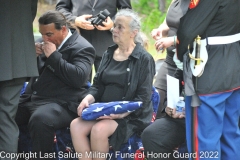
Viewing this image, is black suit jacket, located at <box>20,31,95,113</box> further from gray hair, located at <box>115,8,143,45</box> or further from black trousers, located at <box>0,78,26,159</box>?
black trousers, located at <box>0,78,26,159</box>

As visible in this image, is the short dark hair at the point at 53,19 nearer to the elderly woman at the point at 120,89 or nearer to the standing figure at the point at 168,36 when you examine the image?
the elderly woman at the point at 120,89

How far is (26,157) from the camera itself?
15.2 ft

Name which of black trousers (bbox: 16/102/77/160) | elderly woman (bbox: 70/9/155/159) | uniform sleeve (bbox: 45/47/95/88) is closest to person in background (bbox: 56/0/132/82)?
uniform sleeve (bbox: 45/47/95/88)

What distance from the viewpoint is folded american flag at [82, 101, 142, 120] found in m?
4.18

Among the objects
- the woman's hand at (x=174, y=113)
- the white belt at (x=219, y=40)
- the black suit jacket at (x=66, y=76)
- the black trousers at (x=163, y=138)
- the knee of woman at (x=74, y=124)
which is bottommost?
the black trousers at (x=163, y=138)

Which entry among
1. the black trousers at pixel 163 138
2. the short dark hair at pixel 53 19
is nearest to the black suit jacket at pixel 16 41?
the short dark hair at pixel 53 19

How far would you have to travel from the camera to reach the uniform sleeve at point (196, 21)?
3652 mm

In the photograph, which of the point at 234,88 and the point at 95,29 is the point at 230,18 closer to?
the point at 234,88

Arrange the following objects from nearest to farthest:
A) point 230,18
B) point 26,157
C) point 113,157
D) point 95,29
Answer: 1. point 230,18
2. point 113,157
3. point 26,157
4. point 95,29

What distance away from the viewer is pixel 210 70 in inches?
147

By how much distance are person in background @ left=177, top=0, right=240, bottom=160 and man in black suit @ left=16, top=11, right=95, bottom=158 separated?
1.09 metres

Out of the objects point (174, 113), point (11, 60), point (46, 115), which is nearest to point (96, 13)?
point (46, 115)

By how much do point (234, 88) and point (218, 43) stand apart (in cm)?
33

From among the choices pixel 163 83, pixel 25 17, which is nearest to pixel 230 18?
pixel 163 83
